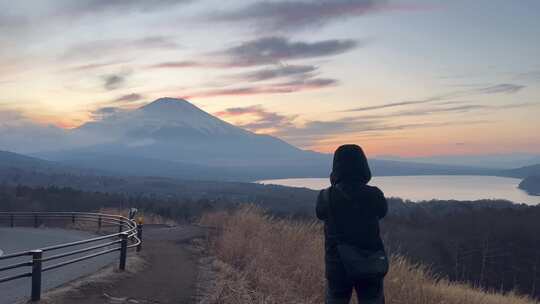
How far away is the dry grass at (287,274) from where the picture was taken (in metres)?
9.57

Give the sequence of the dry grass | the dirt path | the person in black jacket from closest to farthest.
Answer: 1. the person in black jacket
2. the dry grass
3. the dirt path

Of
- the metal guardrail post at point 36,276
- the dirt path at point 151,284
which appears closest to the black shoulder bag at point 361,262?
the dirt path at point 151,284

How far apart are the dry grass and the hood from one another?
3.81 metres

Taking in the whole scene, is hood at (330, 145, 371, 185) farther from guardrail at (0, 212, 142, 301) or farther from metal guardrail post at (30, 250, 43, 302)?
metal guardrail post at (30, 250, 43, 302)

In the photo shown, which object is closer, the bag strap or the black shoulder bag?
the black shoulder bag

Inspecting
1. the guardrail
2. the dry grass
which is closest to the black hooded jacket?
the dry grass

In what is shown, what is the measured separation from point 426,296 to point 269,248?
4.61 metres

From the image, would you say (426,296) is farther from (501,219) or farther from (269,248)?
(501,219)

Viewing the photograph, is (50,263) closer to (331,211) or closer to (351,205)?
(331,211)

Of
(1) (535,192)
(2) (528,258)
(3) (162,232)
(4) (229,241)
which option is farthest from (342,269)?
(1) (535,192)

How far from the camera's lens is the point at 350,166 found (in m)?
5.79

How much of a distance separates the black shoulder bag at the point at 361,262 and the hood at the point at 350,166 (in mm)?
662

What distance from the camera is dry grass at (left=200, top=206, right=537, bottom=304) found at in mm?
9570

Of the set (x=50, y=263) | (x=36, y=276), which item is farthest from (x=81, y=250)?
(x=50, y=263)
